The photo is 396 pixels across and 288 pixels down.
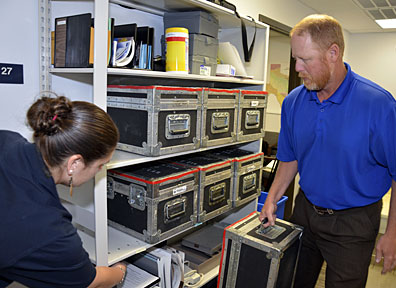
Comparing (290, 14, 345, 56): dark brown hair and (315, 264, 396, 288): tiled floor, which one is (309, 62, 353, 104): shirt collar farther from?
(315, 264, 396, 288): tiled floor

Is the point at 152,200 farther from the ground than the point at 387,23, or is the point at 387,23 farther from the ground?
the point at 387,23

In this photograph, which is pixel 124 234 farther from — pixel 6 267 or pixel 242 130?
pixel 242 130

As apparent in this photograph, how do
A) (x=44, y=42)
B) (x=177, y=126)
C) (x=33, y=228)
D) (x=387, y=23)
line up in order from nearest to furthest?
(x=33, y=228)
(x=44, y=42)
(x=177, y=126)
(x=387, y=23)

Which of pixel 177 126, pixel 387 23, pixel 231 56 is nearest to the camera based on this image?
pixel 177 126

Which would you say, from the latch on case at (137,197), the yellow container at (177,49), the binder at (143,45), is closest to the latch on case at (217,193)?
the latch on case at (137,197)

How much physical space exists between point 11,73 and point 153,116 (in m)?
0.66

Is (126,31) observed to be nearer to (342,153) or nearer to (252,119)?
(252,119)

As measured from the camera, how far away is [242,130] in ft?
7.30

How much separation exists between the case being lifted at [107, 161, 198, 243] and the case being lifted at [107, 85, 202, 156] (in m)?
0.14

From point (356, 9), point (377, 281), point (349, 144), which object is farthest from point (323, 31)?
point (356, 9)

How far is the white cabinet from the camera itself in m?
1.32

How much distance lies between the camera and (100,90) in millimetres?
1323

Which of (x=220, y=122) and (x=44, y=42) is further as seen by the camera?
(x=220, y=122)

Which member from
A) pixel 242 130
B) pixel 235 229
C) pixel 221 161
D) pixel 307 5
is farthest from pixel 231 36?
pixel 307 5
